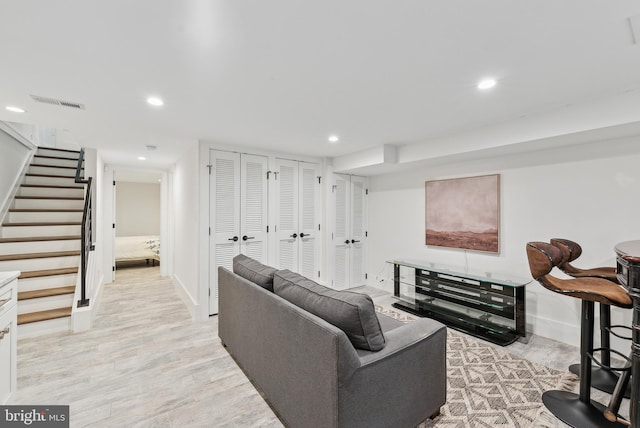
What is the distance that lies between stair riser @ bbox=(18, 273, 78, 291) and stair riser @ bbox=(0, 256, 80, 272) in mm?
220

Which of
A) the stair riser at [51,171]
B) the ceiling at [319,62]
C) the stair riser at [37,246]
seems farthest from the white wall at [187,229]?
the stair riser at [51,171]

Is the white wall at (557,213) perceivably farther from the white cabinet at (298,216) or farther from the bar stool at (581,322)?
the white cabinet at (298,216)

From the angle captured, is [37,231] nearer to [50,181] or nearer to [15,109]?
[50,181]

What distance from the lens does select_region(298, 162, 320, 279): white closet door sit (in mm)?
4535

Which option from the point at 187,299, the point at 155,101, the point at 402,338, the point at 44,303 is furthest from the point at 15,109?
the point at 402,338

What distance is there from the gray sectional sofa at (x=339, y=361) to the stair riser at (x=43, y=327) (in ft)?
8.71

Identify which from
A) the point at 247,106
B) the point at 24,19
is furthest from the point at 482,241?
the point at 24,19

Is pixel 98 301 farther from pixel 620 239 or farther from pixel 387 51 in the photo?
pixel 620 239

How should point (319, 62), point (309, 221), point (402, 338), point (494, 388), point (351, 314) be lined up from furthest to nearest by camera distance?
point (309, 221)
point (494, 388)
point (319, 62)
point (402, 338)
point (351, 314)

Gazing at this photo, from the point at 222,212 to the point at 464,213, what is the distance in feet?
10.6

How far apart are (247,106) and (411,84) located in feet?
4.47

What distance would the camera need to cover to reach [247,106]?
246 cm

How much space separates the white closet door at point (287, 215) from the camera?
4.30 metres

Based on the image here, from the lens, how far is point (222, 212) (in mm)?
3775
